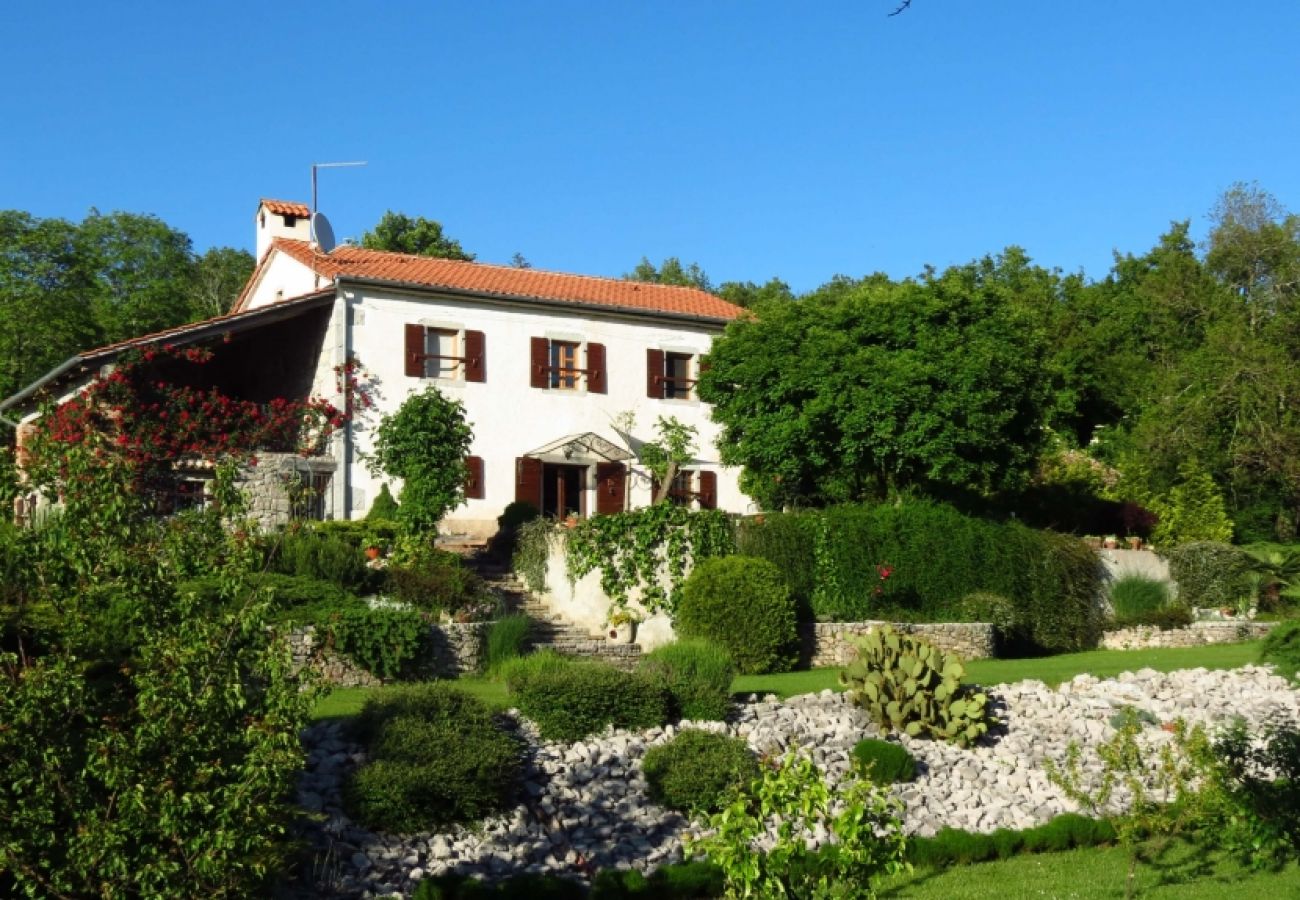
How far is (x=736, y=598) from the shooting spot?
66.0ft

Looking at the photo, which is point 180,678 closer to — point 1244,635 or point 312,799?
point 312,799

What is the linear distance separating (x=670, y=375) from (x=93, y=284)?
25.4 m

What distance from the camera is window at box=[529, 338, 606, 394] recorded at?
2911 cm

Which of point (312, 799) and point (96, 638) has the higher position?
point (96, 638)

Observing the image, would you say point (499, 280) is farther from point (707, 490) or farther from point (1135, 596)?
point (1135, 596)

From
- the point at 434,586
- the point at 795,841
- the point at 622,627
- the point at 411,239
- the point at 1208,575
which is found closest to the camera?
the point at 795,841

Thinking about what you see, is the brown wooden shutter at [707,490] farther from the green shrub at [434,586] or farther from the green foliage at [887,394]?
the green shrub at [434,586]

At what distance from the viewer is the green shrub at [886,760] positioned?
44.6ft

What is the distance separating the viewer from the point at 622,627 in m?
21.9

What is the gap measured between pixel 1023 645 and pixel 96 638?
18690 millimetres

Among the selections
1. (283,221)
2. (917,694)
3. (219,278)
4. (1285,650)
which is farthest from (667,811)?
(219,278)

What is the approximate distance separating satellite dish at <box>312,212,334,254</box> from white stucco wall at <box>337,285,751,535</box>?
4041 millimetres

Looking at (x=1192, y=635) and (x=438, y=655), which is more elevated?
(x=438, y=655)

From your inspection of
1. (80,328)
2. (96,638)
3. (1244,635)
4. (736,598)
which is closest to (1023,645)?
(1244,635)
